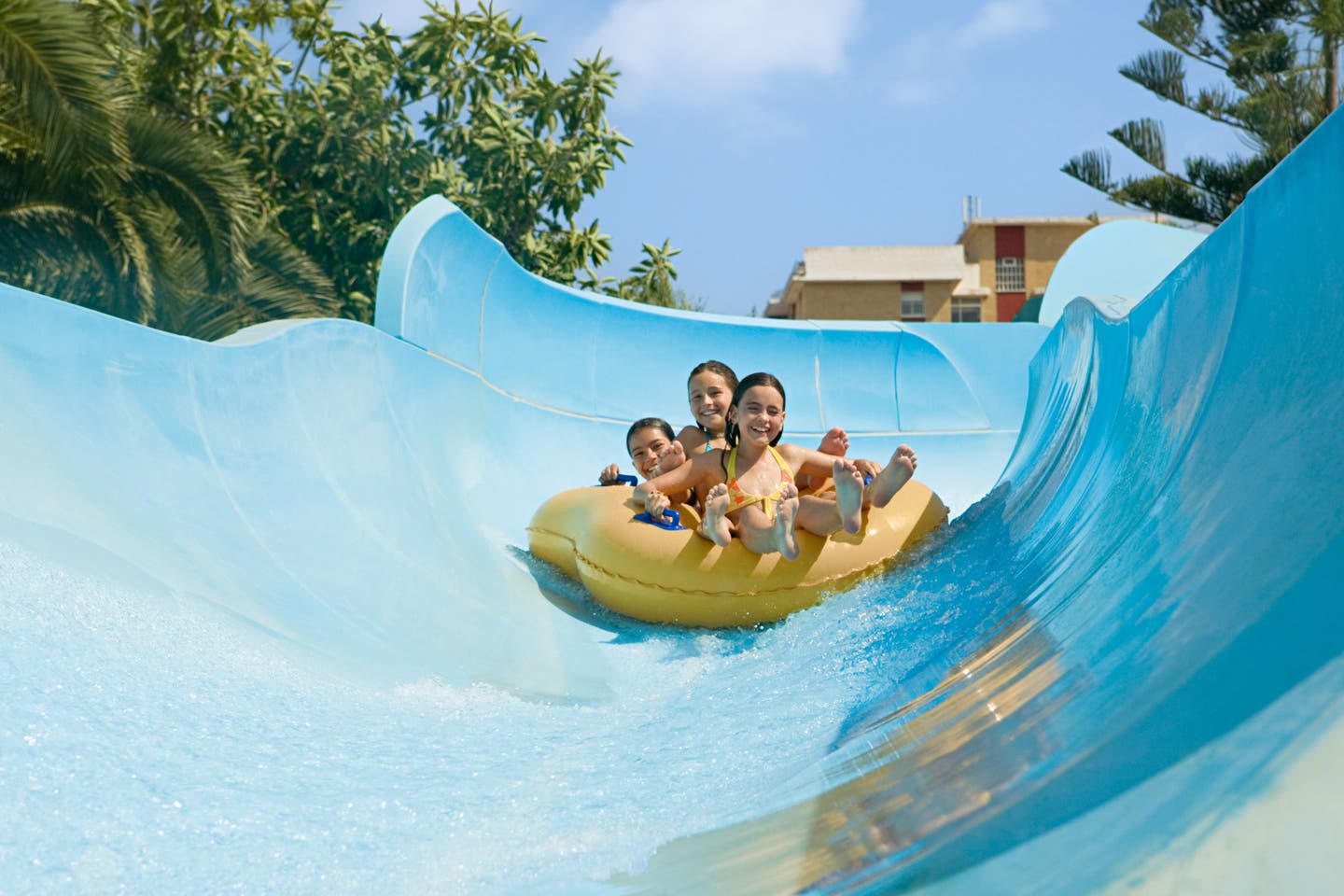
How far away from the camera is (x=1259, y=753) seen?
1.05 metres

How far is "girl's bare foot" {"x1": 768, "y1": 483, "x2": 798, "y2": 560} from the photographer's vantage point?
10.9 ft

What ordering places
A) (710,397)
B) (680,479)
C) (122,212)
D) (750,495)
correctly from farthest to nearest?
(122,212) → (710,397) → (680,479) → (750,495)

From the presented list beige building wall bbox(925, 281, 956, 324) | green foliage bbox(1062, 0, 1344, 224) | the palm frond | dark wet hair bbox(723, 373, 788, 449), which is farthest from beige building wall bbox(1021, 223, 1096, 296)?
dark wet hair bbox(723, 373, 788, 449)

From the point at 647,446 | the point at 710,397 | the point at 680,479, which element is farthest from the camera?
the point at 647,446

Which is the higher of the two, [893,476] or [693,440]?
[693,440]

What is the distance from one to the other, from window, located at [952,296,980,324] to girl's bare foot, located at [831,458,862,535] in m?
29.9

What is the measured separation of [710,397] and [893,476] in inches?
40.1

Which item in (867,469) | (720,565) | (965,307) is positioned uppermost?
(965,307)

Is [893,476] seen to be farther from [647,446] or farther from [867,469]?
[647,446]

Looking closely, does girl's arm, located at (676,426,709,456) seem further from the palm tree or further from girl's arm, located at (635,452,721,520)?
the palm tree

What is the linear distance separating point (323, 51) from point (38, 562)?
33.3 ft

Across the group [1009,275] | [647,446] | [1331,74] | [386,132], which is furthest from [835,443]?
[1009,275]

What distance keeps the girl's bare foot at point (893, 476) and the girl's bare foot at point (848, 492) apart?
0.19 meters

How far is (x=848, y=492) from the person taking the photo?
3.34 m
